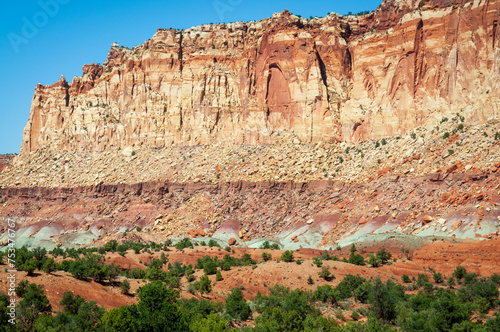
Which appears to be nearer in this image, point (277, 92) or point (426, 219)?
point (426, 219)

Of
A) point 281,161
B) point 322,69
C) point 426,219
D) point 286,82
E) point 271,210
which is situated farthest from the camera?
point 286,82

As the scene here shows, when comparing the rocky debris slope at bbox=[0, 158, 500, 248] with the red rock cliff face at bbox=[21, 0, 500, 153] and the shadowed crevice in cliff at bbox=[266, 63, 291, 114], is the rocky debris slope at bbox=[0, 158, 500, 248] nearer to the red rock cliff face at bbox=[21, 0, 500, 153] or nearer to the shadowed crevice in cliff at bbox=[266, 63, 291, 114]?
the red rock cliff face at bbox=[21, 0, 500, 153]

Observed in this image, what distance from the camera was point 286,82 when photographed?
89812 millimetres

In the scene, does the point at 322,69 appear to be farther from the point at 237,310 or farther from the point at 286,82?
the point at 237,310

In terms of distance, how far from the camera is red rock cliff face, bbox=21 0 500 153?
75.2 meters

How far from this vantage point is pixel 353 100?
281ft

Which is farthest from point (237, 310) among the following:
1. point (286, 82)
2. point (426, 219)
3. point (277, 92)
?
point (277, 92)

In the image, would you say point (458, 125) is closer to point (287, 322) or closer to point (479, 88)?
point (479, 88)

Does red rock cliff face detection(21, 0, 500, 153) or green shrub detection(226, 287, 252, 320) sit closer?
green shrub detection(226, 287, 252, 320)

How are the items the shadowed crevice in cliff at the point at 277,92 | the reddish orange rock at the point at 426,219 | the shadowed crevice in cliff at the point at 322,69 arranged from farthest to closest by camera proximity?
the shadowed crevice in cliff at the point at 277,92 < the shadowed crevice in cliff at the point at 322,69 < the reddish orange rock at the point at 426,219

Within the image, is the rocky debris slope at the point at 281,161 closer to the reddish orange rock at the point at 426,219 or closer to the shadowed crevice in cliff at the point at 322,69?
the reddish orange rock at the point at 426,219

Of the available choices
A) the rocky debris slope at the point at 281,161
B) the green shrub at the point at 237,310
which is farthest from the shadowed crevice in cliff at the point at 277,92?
the green shrub at the point at 237,310

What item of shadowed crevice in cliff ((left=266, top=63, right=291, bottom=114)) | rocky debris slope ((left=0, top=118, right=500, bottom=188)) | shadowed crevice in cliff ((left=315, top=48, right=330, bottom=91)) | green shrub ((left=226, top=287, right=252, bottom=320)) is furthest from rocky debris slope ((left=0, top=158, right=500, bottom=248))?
green shrub ((left=226, top=287, right=252, bottom=320))

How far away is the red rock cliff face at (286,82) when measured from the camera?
75250 millimetres
